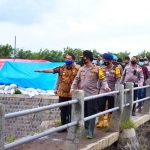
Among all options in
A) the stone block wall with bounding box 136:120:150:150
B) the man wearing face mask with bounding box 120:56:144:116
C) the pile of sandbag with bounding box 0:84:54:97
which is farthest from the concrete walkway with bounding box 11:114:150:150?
the pile of sandbag with bounding box 0:84:54:97

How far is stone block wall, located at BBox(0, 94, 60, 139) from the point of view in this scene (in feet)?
52.3

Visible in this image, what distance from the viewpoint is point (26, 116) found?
16500 millimetres

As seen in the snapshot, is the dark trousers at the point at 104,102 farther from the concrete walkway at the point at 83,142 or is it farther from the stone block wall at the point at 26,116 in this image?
the stone block wall at the point at 26,116

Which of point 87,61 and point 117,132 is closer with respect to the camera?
point 87,61

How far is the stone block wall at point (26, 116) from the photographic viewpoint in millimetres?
15953

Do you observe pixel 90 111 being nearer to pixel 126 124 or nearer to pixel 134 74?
pixel 126 124

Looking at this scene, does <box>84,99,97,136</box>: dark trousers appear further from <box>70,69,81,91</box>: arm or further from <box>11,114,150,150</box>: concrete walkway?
<box>70,69,81,91</box>: arm

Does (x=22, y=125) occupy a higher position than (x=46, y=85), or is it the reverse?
(x=46, y=85)

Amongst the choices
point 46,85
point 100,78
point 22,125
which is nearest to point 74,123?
point 100,78

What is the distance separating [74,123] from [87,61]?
4.60 feet

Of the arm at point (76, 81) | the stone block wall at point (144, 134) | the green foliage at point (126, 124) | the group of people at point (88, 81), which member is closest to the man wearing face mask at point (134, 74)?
the stone block wall at point (144, 134)

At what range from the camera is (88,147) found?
576 centimetres

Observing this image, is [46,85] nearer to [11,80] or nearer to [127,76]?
[11,80]

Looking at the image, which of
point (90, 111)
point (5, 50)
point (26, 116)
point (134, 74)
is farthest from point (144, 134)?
point (5, 50)
